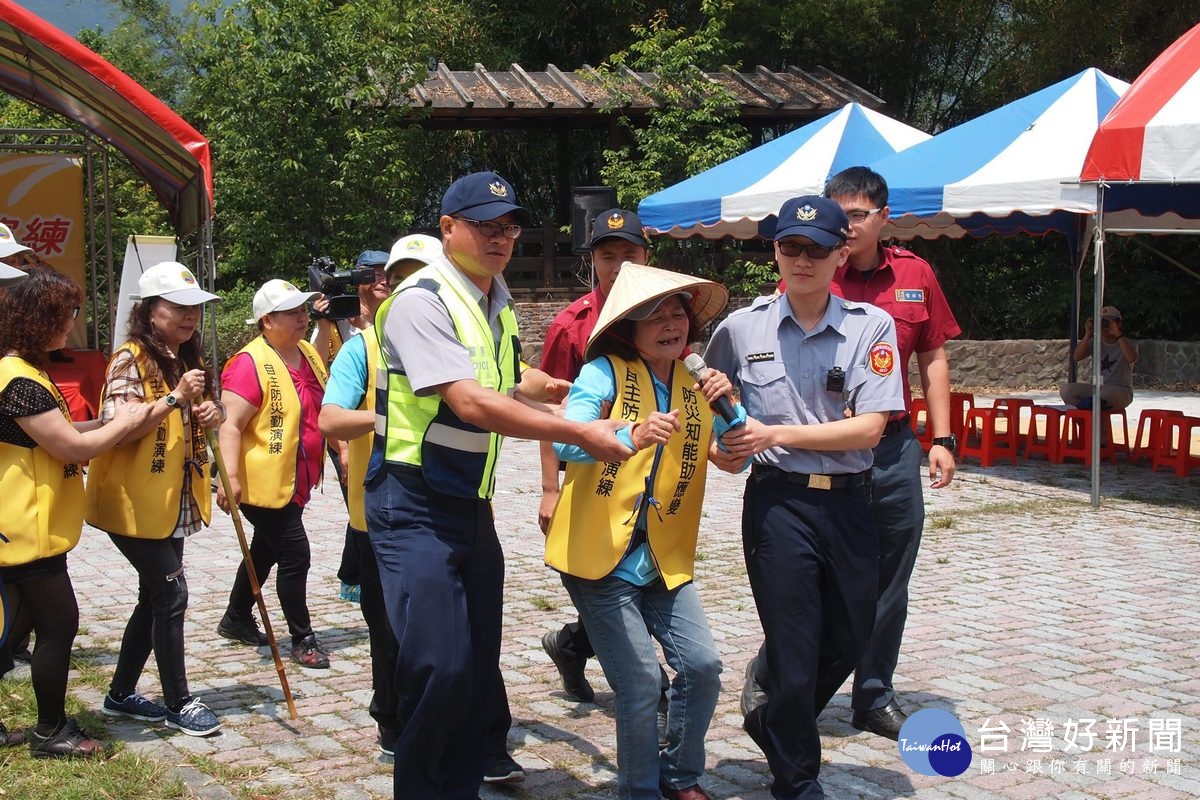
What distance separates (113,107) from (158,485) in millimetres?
5698

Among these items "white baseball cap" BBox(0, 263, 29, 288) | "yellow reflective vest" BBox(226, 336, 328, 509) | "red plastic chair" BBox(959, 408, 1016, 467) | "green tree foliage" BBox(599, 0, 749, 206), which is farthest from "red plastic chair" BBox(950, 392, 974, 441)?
"white baseball cap" BBox(0, 263, 29, 288)

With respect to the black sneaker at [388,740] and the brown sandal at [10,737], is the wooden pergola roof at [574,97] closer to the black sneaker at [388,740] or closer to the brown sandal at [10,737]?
the brown sandal at [10,737]

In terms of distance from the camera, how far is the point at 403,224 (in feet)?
63.5

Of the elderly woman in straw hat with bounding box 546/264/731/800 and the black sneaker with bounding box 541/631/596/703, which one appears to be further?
the black sneaker with bounding box 541/631/596/703

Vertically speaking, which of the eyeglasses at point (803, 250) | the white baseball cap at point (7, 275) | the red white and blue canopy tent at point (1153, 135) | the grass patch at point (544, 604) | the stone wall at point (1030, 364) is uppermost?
the red white and blue canopy tent at point (1153, 135)

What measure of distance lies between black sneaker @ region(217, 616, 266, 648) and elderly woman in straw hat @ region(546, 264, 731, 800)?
2.76 meters

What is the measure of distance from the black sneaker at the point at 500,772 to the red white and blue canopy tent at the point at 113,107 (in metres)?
5.97

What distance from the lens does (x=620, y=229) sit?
4773 mm

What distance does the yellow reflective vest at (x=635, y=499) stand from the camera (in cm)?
369

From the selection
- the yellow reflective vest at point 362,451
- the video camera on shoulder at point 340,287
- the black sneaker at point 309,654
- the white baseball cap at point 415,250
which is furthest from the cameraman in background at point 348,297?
the white baseball cap at point 415,250

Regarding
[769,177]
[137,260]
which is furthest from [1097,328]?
[137,260]

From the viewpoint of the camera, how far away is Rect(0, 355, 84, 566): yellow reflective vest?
4.30 metres

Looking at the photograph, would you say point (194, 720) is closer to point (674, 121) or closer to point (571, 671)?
point (571, 671)

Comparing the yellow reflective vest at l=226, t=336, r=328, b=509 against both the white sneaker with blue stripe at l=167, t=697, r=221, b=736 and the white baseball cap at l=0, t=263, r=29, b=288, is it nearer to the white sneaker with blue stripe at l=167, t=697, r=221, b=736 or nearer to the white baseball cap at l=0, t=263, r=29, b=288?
the white baseball cap at l=0, t=263, r=29, b=288
